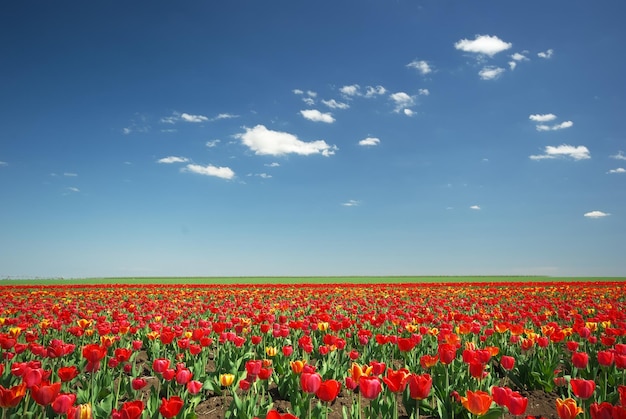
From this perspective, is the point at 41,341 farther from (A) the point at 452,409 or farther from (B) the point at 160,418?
(A) the point at 452,409

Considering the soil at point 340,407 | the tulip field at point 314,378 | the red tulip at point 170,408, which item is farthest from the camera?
the soil at point 340,407

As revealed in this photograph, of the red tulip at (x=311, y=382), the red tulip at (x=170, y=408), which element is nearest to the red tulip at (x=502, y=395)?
the red tulip at (x=311, y=382)

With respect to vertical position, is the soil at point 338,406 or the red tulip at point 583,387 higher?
the red tulip at point 583,387

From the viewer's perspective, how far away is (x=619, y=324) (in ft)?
27.5

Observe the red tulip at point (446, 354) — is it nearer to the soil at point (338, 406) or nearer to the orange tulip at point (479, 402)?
the soil at point (338, 406)

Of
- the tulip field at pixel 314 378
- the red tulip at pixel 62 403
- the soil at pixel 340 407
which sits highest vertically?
the red tulip at pixel 62 403

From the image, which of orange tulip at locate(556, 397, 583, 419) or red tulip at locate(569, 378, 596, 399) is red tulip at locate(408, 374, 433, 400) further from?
red tulip at locate(569, 378, 596, 399)

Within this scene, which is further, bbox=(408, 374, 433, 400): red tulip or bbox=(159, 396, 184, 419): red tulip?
bbox=(408, 374, 433, 400): red tulip

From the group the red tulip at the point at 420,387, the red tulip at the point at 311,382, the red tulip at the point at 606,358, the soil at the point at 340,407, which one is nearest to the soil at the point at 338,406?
the soil at the point at 340,407

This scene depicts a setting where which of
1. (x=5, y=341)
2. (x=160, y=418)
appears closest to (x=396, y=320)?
(x=160, y=418)

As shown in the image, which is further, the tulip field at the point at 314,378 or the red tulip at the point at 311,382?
the red tulip at the point at 311,382

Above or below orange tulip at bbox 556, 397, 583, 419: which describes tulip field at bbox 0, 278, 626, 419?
below

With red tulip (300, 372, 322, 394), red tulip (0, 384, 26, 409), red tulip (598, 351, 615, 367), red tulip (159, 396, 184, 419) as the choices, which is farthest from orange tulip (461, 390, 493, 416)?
red tulip (0, 384, 26, 409)

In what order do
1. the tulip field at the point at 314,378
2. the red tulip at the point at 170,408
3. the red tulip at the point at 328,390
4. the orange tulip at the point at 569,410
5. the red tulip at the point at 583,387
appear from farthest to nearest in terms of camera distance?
the red tulip at the point at 583,387 < the tulip field at the point at 314,378 < the red tulip at the point at 328,390 < the red tulip at the point at 170,408 < the orange tulip at the point at 569,410
